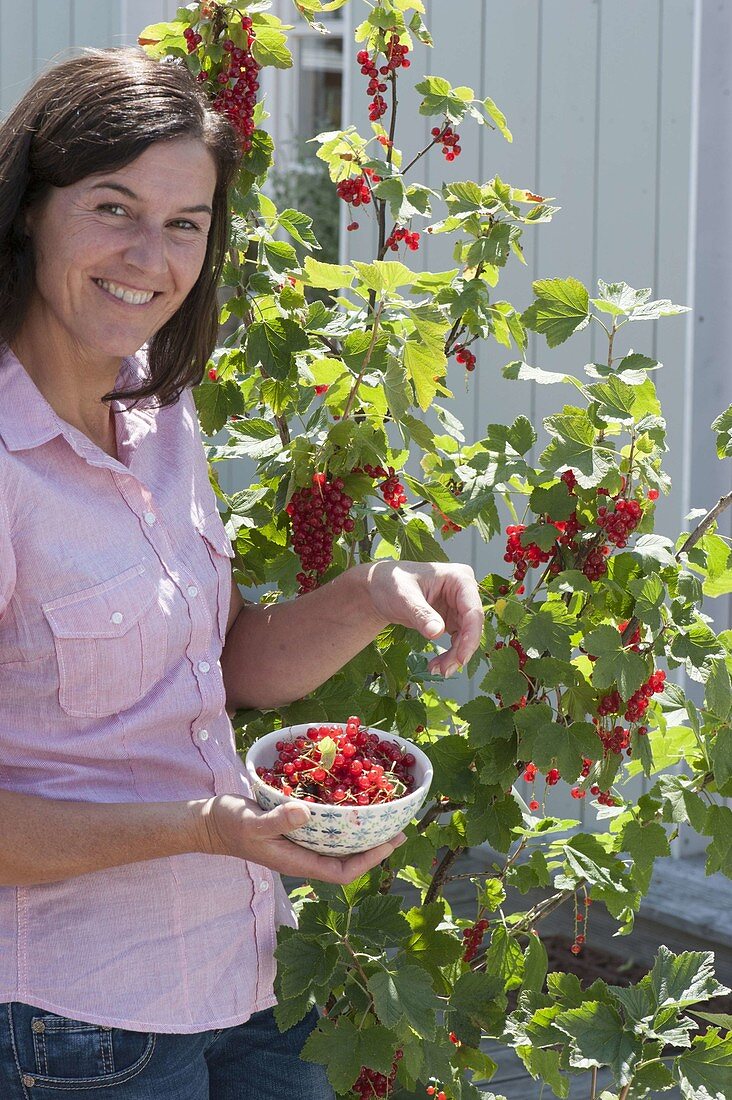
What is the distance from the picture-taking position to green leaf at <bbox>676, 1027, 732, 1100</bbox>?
137cm

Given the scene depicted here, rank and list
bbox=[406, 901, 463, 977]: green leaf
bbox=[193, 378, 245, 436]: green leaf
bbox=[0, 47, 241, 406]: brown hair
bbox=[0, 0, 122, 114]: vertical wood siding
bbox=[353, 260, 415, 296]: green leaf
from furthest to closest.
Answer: bbox=[0, 0, 122, 114]: vertical wood siding → bbox=[193, 378, 245, 436]: green leaf → bbox=[406, 901, 463, 977]: green leaf → bbox=[353, 260, 415, 296]: green leaf → bbox=[0, 47, 241, 406]: brown hair

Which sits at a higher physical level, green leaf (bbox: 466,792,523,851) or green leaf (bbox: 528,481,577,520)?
green leaf (bbox: 528,481,577,520)

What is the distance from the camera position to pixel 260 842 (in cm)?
110

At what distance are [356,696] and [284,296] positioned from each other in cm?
53

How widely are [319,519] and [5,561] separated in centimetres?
51

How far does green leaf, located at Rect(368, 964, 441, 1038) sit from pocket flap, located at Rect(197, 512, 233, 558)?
0.46 metres

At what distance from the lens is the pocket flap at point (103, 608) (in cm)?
115

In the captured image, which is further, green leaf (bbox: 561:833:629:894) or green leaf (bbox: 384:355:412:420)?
green leaf (bbox: 561:833:629:894)

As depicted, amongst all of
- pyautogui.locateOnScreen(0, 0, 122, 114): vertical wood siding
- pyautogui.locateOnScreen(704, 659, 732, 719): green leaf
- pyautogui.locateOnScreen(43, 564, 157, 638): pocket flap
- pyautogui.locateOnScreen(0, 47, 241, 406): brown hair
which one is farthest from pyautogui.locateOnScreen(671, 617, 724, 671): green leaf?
pyautogui.locateOnScreen(0, 0, 122, 114): vertical wood siding

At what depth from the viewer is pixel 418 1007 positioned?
51.3 inches

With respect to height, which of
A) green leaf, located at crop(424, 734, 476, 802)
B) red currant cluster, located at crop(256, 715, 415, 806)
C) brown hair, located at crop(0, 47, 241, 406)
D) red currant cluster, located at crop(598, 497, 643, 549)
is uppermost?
brown hair, located at crop(0, 47, 241, 406)

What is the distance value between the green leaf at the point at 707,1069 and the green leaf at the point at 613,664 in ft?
1.23

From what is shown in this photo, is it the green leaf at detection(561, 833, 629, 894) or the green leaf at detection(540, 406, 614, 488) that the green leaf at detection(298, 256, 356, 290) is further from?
the green leaf at detection(561, 833, 629, 894)

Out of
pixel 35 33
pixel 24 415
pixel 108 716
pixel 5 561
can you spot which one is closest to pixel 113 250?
pixel 24 415
